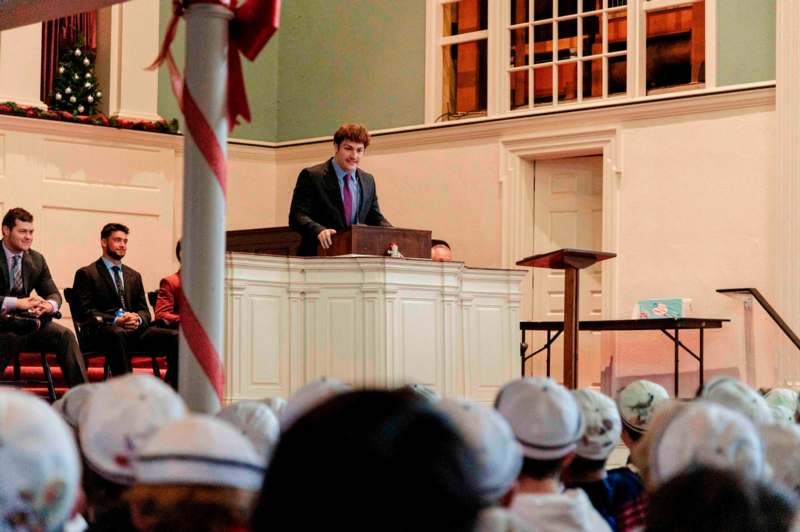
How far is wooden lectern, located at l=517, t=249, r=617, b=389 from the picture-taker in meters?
6.51

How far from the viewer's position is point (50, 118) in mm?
10875

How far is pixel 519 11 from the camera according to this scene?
38.1 ft

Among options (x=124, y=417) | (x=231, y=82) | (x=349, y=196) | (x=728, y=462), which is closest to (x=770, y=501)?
(x=728, y=462)

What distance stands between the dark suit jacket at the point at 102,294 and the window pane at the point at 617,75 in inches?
185

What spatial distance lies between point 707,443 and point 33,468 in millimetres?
907

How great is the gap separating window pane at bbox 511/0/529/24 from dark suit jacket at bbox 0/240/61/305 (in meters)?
5.45

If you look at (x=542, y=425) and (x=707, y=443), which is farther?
(x=542, y=425)

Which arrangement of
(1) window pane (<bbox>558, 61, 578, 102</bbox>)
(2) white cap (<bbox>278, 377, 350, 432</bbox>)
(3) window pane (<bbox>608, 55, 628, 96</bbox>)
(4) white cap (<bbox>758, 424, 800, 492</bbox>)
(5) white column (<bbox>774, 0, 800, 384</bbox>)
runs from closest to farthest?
(4) white cap (<bbox>758, 424, 800, 492</bbox>) → (2) white cap (<bbox>278, 377, 350, 432</bbox>) → (5) white column (<bbox>774, 0, 800, 384</bbox>) → (3) window pane (<bbox>608, 55, 628, 96</bbox>) → (1) window pane (<bbox>558, 61, 578, 102</bbox>)

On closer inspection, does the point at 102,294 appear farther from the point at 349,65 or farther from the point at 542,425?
the point at 542,425

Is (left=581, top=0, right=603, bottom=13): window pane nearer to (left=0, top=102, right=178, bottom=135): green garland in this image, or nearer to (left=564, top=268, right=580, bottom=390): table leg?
(left=0, top=102, right=178, bottom=135): green garland

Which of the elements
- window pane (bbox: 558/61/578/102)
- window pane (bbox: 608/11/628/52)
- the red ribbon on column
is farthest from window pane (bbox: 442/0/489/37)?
the red ribbon on column

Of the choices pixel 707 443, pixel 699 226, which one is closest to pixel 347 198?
pixel 699 226

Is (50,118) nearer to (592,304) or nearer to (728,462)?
(592,304)

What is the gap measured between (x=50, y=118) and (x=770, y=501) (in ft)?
32.8
